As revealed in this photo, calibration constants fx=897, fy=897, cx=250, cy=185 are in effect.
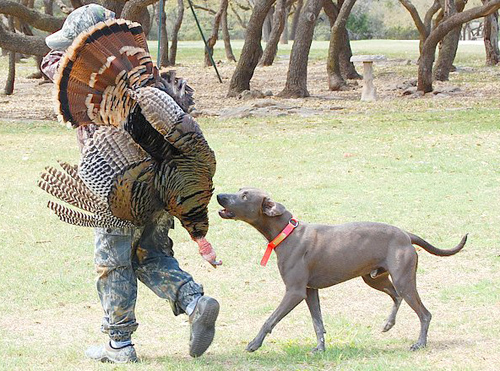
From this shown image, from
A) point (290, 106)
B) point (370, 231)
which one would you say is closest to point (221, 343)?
point (370, 231)

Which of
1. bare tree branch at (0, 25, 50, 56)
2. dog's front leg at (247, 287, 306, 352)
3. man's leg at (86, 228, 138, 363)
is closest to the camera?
man's leg at (86, 228, 138, 363)

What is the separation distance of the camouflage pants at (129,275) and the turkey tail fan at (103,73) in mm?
633

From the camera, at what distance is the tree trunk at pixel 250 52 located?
20.7m

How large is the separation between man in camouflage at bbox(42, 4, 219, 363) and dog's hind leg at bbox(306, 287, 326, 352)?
663 mm

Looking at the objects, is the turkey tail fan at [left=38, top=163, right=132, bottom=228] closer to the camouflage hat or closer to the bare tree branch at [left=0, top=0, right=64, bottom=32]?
the camouflage hat

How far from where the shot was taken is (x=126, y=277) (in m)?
4.84

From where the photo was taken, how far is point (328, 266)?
509 centimetres

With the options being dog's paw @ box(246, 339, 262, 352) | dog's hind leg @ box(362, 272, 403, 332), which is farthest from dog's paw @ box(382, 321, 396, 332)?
dog's paw @ box(246, 339, 262, 352)

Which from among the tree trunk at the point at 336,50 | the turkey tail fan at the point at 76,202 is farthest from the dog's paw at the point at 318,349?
the tree trunk at the point at 336,50

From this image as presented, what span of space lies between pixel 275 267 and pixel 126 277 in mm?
2579

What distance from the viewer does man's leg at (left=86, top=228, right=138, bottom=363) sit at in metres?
4.79

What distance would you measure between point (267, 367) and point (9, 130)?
11624 millimetres

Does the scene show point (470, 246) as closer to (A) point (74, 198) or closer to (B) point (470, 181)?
(B) point (470, 181)

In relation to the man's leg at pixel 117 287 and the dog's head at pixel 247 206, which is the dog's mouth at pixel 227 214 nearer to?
the dog's head at pixel 247 206
